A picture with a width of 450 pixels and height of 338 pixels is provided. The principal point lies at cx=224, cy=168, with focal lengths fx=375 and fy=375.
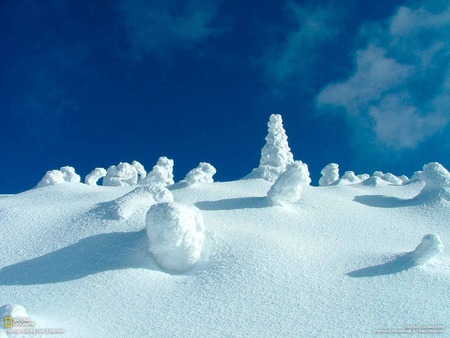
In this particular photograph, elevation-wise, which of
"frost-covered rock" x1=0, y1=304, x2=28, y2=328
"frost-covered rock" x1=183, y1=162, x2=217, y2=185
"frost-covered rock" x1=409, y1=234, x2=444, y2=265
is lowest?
"frost-covered rock" x1=0, y1=304, x2=28, y2=328

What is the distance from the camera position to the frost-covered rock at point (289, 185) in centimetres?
2514

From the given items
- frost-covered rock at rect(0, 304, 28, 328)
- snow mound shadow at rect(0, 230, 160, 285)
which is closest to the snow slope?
snow mound shadow at rect(0, 230, 160, 285)

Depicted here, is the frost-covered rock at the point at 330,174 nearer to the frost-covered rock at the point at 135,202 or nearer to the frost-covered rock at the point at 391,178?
the frost-covered rock at the point at 391,178

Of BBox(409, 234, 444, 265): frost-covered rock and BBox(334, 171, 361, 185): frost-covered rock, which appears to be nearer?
BBox(409, 234, 444, 265): frost-covered rock

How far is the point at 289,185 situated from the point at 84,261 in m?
14.2

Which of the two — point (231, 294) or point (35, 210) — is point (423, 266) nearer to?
point (231, 294)

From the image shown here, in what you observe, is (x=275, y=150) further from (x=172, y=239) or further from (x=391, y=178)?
(x=391, y=178)

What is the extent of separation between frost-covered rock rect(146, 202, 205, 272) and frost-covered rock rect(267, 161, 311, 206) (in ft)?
33.1

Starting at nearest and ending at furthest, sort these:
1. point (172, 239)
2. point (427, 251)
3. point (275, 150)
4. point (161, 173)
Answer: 1. point (172, 239)
2. point (427, 251)
3. point (275, 150)
4. point (161, 173)

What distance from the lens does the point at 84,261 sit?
15.9m

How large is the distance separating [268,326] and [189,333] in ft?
8.30

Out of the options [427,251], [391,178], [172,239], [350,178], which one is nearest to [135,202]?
[172,239]

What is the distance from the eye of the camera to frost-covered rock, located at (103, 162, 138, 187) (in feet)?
150

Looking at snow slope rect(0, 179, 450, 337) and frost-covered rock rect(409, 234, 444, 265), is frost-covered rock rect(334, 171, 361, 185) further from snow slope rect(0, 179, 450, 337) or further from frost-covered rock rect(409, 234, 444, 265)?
frost-covered rock rect(409, 234, 444, 265)
